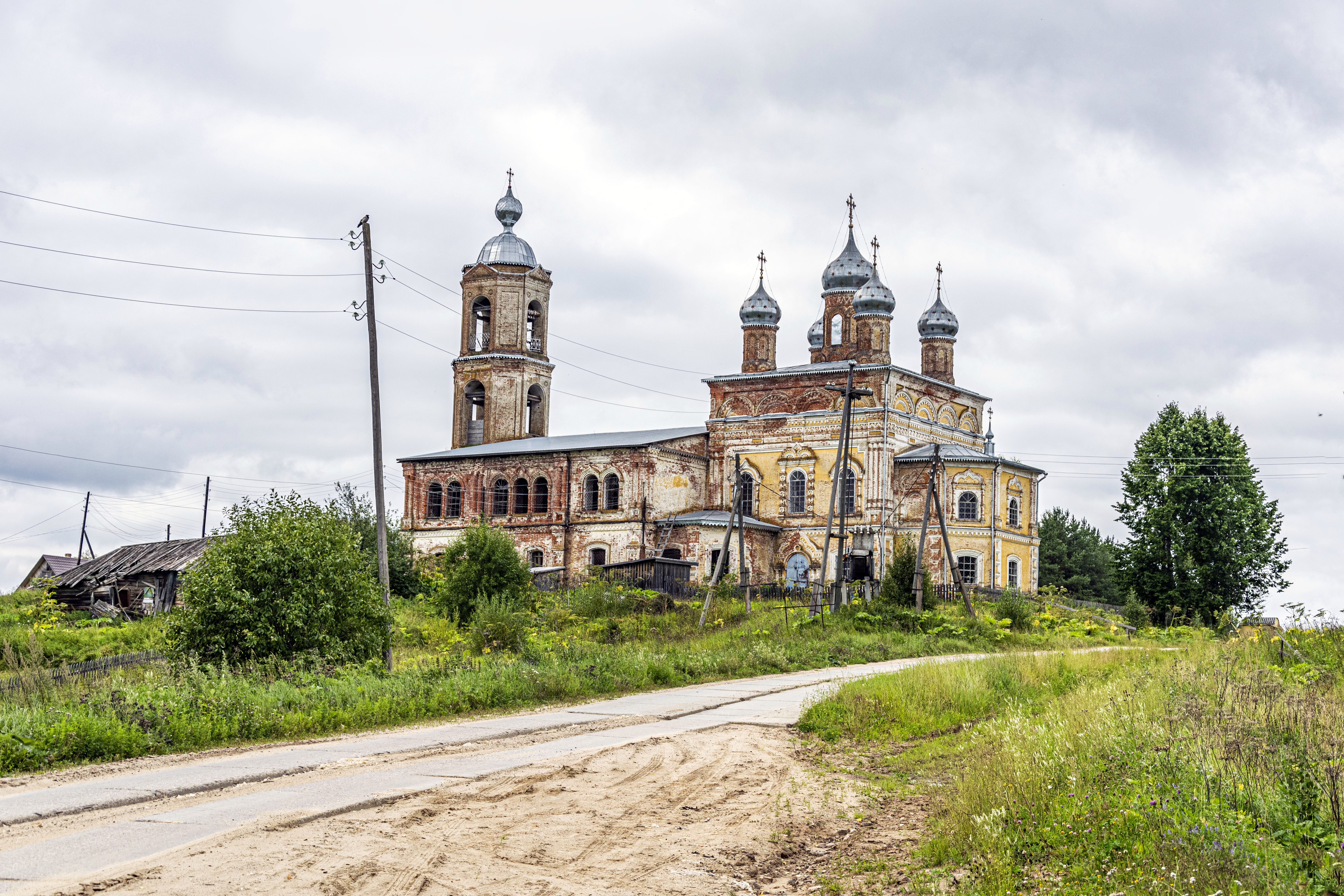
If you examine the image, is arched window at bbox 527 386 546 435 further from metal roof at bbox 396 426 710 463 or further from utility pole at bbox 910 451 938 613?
utility pole at bbox 910 451 938 613

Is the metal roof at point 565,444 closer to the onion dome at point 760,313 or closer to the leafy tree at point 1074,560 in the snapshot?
the onion dome at point 760,313

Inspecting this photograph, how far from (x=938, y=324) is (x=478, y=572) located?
80.1ft

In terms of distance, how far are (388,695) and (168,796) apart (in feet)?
17.6

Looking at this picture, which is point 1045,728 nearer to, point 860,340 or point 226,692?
point 226,692

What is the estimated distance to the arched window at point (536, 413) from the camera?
54.7 metres

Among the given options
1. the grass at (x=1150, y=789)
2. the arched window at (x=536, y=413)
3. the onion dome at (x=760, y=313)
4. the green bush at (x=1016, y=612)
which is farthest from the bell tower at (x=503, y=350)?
the grass at (x=1150, y=789)

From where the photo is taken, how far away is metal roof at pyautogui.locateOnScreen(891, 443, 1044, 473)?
4300 centimetres

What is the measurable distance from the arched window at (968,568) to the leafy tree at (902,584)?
11553mm

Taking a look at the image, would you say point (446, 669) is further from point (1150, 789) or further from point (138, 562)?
point (138, 562)

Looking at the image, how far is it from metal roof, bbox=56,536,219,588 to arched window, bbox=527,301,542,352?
1719 centimetres

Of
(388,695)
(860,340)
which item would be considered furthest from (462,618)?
(860,340)

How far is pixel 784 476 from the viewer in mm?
45500

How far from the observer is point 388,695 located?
14211 mm

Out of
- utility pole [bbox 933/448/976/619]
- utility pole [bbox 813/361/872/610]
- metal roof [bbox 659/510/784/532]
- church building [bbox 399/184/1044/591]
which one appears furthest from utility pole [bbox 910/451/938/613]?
metal roof [bbox 659/510/784/532]
